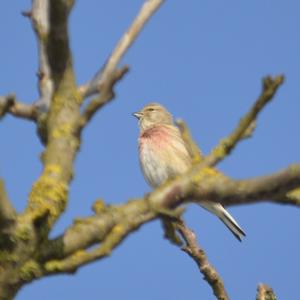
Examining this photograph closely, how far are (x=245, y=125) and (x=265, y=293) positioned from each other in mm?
1799

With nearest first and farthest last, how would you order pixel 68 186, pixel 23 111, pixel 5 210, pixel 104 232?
1. pixel 5 210
2. pixel 104 232
3. pixel 68 186
4. pixel 23 111

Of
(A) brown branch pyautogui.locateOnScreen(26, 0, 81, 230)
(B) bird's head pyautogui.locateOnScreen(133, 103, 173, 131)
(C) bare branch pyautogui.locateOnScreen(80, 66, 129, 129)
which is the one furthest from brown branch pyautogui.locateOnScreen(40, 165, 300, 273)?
(B) bird's head pyautogui.locateOnScreen(133, 103, 173, 131)

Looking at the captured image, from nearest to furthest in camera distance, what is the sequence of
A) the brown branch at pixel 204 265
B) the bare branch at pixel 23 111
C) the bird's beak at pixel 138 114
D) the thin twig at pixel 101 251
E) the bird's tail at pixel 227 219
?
the thin twig at pixel 101 251, the bare branch at pixel 23 111, the brown branch at pixel 204 265, the bird's tail at pixel 227 219, the bird's beak at pixel 138 114

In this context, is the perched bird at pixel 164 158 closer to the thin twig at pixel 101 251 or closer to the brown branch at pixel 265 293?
the brown branch at pixel 265 293

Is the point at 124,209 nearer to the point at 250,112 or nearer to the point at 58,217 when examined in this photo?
the point at 58,217

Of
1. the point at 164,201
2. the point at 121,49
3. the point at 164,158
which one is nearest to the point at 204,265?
the point at 121,49

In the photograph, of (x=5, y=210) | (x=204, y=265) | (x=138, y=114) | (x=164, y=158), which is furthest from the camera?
(x=138, y=114)

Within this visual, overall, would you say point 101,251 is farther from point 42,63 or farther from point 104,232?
point 42,63

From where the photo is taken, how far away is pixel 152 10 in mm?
3305

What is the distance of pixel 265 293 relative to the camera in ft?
13.9

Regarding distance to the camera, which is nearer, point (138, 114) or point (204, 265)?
point (204, 265)

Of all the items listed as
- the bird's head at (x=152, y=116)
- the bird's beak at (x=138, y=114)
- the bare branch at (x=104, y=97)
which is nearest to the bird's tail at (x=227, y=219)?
the bird's head at (x=152, y=116)

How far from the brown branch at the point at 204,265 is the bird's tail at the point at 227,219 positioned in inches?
176

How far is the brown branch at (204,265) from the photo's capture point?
15.0 ft
